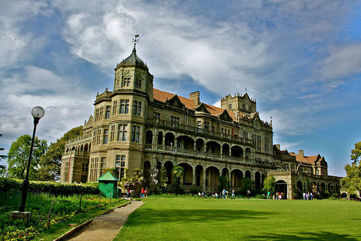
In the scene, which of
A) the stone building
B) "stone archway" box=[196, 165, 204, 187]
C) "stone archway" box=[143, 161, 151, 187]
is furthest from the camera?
"stone archway" box=[196, 165, 204, 187]

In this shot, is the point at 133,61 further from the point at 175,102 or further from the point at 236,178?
the point at 236,178

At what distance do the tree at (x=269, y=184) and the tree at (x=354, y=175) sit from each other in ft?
38.9

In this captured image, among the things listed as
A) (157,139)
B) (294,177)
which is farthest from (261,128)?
(157,139)

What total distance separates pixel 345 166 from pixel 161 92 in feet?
110

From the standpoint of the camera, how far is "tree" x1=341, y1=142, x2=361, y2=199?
163 feet

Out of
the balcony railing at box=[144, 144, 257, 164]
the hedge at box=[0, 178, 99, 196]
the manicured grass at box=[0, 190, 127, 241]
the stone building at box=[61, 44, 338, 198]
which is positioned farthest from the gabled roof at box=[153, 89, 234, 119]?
the manicured grass at box=[0, 190, 127, 241]

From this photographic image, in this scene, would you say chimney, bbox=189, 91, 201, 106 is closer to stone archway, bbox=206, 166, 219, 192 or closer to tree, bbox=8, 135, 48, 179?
stone archway, bbox=206, 166, 219, 192

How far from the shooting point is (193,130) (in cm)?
4775

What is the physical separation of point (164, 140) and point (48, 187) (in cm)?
2273

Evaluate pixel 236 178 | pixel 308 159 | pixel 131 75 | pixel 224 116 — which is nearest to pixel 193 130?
pixel 224 116

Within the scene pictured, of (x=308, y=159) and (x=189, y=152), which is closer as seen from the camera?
(x=189, y=152)

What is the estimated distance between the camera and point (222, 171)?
51.0m

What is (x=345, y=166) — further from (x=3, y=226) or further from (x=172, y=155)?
(x=3, y=226)

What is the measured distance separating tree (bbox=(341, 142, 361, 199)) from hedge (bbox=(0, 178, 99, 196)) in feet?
138
